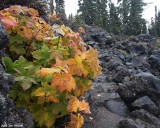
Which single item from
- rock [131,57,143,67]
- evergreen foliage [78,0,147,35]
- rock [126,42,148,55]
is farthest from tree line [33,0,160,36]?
rock [131,57,143,67]

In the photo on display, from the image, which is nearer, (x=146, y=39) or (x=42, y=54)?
(x=42, y=54)

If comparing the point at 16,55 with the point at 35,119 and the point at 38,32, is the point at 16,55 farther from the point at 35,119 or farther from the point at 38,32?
the point at 35,119

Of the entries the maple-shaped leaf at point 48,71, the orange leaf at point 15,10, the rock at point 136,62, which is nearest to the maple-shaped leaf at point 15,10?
the orange leaf at point 15,10

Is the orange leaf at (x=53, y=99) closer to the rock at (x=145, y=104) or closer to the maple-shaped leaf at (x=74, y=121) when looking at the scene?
the maple-shaped leaf at (x=74, y=121)

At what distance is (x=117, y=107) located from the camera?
6.62m

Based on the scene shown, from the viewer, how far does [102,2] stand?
51.4 m

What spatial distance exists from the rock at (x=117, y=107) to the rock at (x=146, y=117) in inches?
13.0

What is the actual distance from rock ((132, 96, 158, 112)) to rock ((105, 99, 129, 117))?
239 millimetres

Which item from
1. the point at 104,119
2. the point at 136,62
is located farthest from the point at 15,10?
the point at 136,62

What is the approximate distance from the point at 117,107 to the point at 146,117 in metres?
0.80

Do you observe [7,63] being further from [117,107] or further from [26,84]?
[117,107]

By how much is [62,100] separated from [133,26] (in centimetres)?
4874

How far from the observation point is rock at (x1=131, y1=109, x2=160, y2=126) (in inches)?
236

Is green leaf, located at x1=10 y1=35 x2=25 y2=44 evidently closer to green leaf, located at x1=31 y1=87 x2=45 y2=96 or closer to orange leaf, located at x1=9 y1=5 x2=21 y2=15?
orange leaf, located at x1=9 y1=5 x2=21 y2=15
